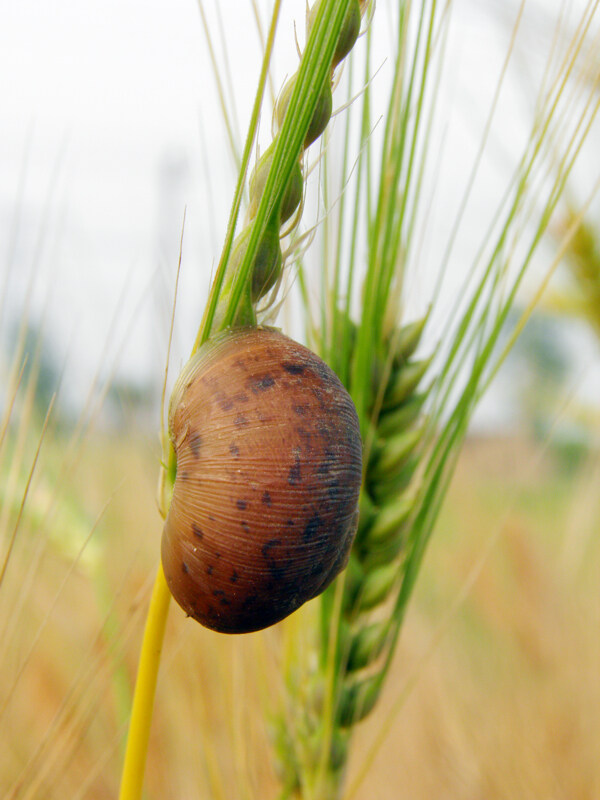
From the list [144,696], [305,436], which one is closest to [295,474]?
[305,436]

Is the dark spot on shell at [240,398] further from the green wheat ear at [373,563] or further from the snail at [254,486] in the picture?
the green wheat ear at [373,563]

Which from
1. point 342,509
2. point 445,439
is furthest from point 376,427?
point 342,509

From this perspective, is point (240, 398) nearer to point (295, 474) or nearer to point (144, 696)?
point (295, 474)

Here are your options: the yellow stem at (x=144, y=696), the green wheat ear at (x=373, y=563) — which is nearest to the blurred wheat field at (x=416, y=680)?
the green wheat ear at (x=373, y=563)

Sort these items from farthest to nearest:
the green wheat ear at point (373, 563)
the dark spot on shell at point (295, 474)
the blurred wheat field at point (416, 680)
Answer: the blurred wheat field at point (416, 680) → the green wheat ear at point (373, 563) → the dark spot on shell at point (295, 474)

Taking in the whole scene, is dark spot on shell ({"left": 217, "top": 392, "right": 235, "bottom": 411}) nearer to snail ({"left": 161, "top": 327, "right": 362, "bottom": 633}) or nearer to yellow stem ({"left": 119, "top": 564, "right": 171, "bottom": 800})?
snail ({"left": 161, "top": 327, "right": 362, "bottom": 633})

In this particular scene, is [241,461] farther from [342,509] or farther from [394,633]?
[394,633]

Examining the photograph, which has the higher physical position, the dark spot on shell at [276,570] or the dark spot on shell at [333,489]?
the dark spot on shell at [333,489]

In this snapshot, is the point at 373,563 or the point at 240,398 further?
the point at 373,563
